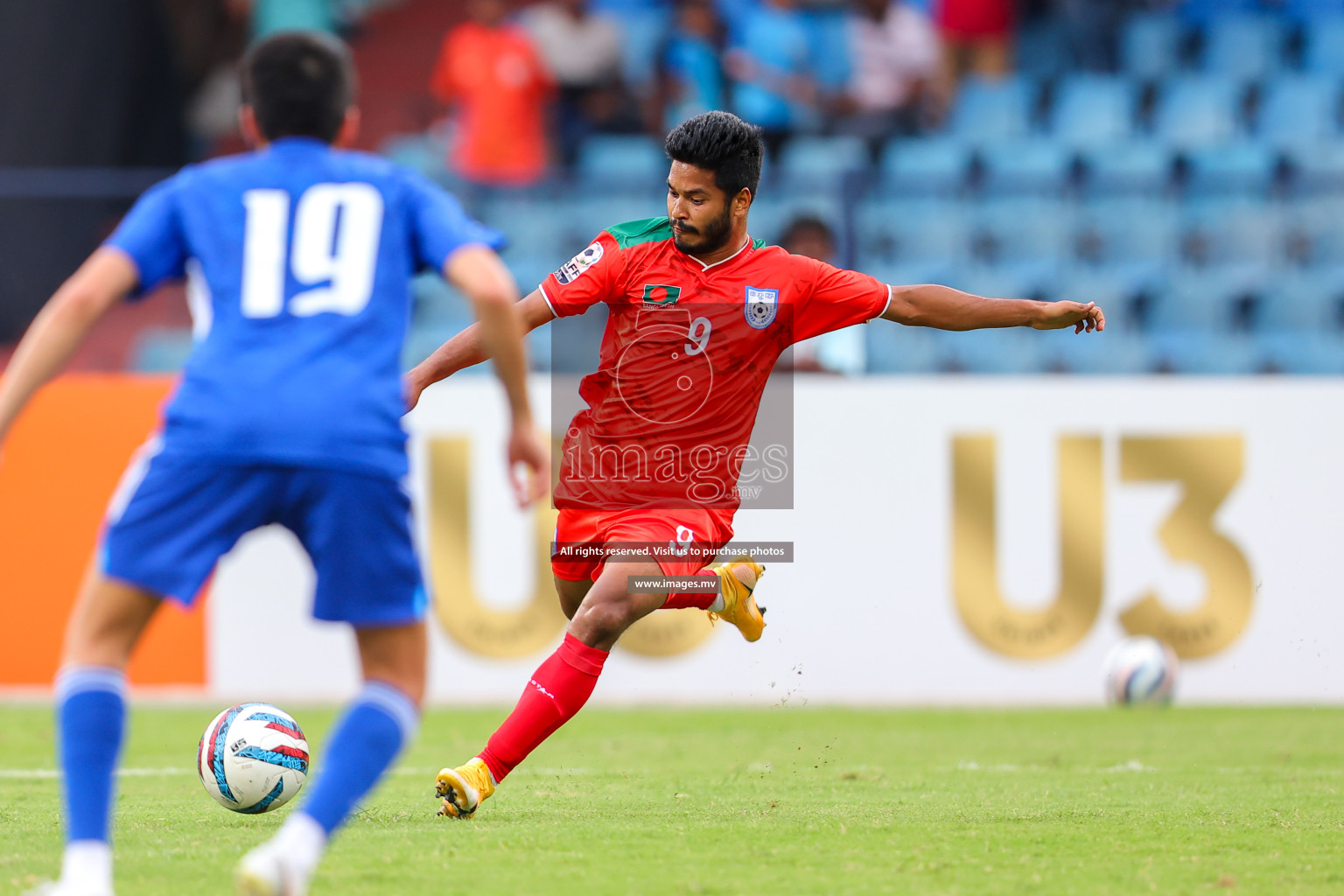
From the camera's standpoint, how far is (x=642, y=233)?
585cm

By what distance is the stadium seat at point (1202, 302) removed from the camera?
432 inches

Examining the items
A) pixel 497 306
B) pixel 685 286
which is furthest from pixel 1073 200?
pixel 497 306

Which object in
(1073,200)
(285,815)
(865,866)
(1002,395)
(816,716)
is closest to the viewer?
(865,866)

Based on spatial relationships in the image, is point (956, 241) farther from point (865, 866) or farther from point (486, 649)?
point (865, 866)

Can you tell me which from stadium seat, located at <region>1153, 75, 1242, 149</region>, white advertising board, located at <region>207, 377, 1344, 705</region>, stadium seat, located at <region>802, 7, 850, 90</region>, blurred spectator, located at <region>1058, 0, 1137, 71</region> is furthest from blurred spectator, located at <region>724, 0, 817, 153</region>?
white advertising board, located at <region>207, 377, 1344, 705</region>

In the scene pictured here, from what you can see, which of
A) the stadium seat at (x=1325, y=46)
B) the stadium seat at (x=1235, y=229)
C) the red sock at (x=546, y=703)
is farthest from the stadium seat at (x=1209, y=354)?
the red sock at (x=546, y=703)

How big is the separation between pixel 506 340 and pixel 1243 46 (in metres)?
11.6

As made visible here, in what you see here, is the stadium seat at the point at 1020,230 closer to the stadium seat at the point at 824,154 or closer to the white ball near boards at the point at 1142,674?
the stadium seat at the point at 824,154

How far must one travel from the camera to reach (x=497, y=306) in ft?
11.4

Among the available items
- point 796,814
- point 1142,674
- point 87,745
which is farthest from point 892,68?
point 87,745

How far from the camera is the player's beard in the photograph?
5629 millimetres

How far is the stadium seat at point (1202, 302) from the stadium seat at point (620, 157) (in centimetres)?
351

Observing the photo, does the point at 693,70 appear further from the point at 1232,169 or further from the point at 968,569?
the point at 968,569

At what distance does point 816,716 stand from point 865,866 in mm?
4575
